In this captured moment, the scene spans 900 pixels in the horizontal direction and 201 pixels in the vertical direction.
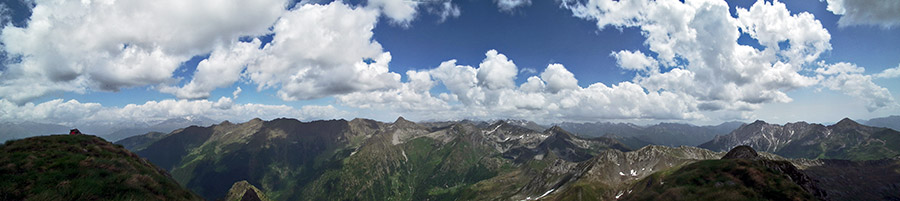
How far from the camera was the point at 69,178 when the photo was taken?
3122 cm

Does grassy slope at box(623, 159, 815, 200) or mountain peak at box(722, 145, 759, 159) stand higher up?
mountain peak at box(722, 145, 759, 159)

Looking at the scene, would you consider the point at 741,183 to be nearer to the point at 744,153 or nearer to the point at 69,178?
the point at 744,153

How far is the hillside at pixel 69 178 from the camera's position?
1072 inches

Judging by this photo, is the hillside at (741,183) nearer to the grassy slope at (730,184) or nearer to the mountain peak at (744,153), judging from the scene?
the grassy slope at (730,184)

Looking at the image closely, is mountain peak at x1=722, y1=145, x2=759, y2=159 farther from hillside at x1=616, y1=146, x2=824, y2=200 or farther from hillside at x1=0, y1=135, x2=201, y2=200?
hillside at x1=0, y1=135, x2=201, y2=200

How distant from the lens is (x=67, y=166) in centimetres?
3366

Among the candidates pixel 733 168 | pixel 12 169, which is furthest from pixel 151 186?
pixel 733 168

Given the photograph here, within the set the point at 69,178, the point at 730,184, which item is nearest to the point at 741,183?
the point at 730,184

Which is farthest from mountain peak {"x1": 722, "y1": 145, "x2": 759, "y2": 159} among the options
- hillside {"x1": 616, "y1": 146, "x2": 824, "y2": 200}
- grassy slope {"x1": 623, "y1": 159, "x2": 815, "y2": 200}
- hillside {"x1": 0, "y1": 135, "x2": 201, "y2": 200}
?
hillside {"x1": 0, "y1": 135, "x2": 201, "y2": 200}

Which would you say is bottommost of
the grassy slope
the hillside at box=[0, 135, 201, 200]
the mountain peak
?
the grassy slope

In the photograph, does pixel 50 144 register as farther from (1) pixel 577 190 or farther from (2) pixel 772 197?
(1) pixel 577 190

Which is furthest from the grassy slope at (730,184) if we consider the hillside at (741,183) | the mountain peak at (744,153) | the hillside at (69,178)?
the hillside at (69,178)

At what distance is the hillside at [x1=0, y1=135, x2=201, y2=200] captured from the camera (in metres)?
27.2

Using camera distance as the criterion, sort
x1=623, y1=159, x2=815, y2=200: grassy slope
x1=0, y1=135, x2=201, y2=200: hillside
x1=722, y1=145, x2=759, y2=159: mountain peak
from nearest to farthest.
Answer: x1=0, y1=135, x2=201, y2=200: hillside → x1=623, y1=159, x2=815, y2=200: grassy slope → x1=722, y1=145, x2=759, y2=159: mountain peak
